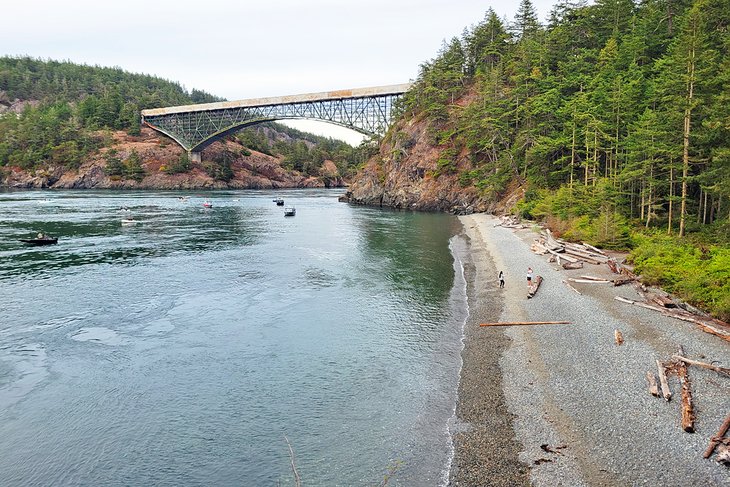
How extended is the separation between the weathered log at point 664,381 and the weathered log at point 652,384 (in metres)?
0.18

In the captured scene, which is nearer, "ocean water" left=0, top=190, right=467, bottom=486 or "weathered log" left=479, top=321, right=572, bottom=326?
"ocean water" left=0, top=190, right=467, bottom=486

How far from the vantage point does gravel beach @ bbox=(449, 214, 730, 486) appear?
36.6 feet

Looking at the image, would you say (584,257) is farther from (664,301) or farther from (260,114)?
(260,114)

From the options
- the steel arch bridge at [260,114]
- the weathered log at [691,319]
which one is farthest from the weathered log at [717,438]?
the steel arch bridge at [260,114]

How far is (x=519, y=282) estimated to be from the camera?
93.4 feet

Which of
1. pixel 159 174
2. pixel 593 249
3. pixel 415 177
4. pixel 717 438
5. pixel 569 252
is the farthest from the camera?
pixel 159 174

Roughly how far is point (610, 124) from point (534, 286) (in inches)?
969

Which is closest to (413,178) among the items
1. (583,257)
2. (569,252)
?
(569,252)

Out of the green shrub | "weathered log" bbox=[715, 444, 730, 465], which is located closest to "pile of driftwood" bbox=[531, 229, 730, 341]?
the green shrub

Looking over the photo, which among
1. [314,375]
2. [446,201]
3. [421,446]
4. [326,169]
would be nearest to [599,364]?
[421,446]

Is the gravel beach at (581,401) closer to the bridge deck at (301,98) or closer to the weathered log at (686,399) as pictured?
the weathered log at (686,399)

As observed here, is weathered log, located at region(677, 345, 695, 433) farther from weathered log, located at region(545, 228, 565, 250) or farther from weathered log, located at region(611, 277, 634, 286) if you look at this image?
weathered log, located at region(545, 228, 565, 250)

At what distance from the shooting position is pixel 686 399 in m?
13.3

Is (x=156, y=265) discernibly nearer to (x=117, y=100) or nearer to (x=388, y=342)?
(x=388, y=342)
